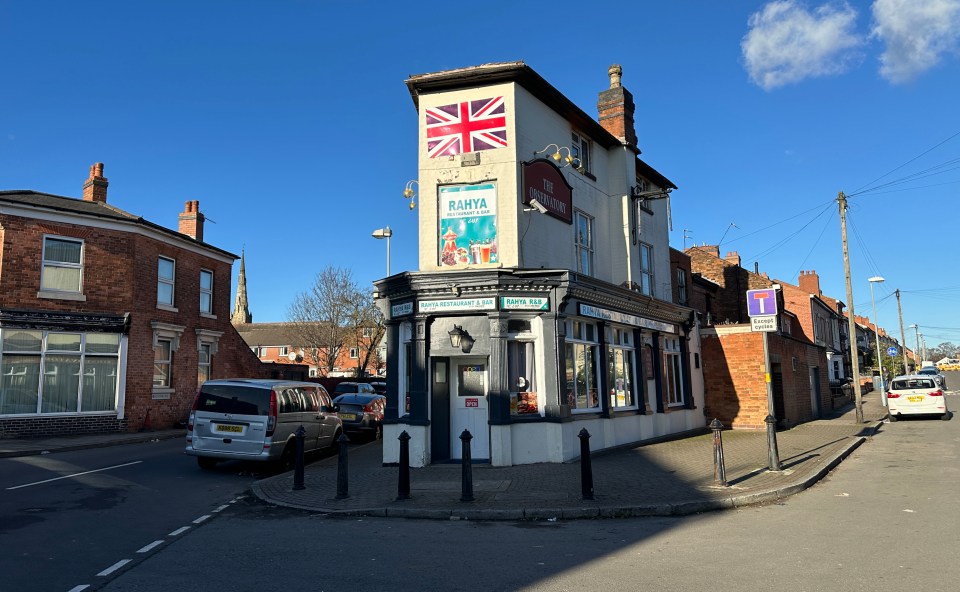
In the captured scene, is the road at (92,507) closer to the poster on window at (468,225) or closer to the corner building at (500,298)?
the corner building at (500,298)

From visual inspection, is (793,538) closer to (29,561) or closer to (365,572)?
(365,572)

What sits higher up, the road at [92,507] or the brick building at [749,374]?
the brick building at [749,374]

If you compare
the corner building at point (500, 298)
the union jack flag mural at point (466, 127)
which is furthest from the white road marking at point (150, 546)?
the union jack flag mural at point (466, 127)

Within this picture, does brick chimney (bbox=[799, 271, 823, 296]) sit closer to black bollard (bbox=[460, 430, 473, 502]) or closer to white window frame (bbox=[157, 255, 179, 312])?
white window frame (bbox=[157, 255, 179, 312])

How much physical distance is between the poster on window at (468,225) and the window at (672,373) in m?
8.23

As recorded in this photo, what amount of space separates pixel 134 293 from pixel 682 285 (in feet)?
65.8

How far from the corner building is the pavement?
0.90 metres

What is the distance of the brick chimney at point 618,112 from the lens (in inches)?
762

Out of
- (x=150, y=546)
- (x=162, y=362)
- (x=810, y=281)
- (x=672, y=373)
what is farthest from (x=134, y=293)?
(x=810, y=281)

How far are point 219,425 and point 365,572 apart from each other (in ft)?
25.0

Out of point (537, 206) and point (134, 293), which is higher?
point (537, 206)

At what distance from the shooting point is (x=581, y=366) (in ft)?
47.8

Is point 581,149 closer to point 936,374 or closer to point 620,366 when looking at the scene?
point 620,366

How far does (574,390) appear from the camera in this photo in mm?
14031
